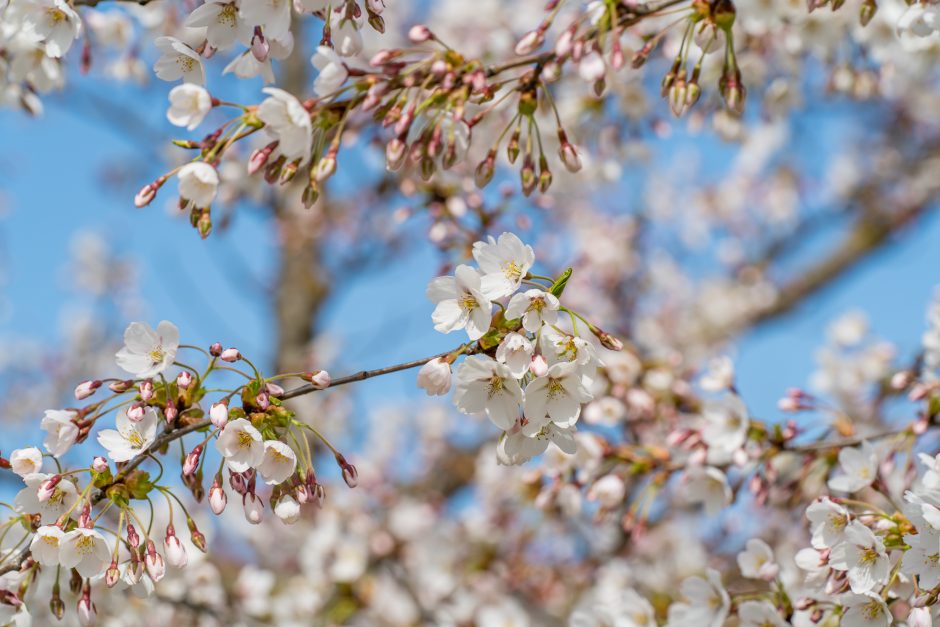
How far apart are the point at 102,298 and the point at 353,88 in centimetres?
979

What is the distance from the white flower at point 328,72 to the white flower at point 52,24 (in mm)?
572

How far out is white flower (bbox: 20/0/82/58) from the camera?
6.23ft

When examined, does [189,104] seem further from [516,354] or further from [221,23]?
[516,354]

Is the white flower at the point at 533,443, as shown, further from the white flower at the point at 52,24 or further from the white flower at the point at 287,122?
the white flower at the point at 52,24

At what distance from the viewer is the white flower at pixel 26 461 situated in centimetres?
171

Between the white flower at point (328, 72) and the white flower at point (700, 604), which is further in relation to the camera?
the white flower at point (700, 604)

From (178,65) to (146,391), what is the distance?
67cm

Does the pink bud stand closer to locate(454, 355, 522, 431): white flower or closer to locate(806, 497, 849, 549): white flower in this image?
locate(454, 355, 522, 431): white flower

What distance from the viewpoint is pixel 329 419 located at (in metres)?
6.75

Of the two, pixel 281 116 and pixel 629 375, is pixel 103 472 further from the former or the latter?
pixel 629 375

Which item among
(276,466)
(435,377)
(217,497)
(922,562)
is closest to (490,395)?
(435,377)

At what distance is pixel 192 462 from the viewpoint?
167 centimetres

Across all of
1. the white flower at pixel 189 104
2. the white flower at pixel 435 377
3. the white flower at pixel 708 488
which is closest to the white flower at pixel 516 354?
the white flower at pixel 435 377

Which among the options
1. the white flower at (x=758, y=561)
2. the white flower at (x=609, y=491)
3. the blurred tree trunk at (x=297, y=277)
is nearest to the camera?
the white flower at (x=758, y=561)
